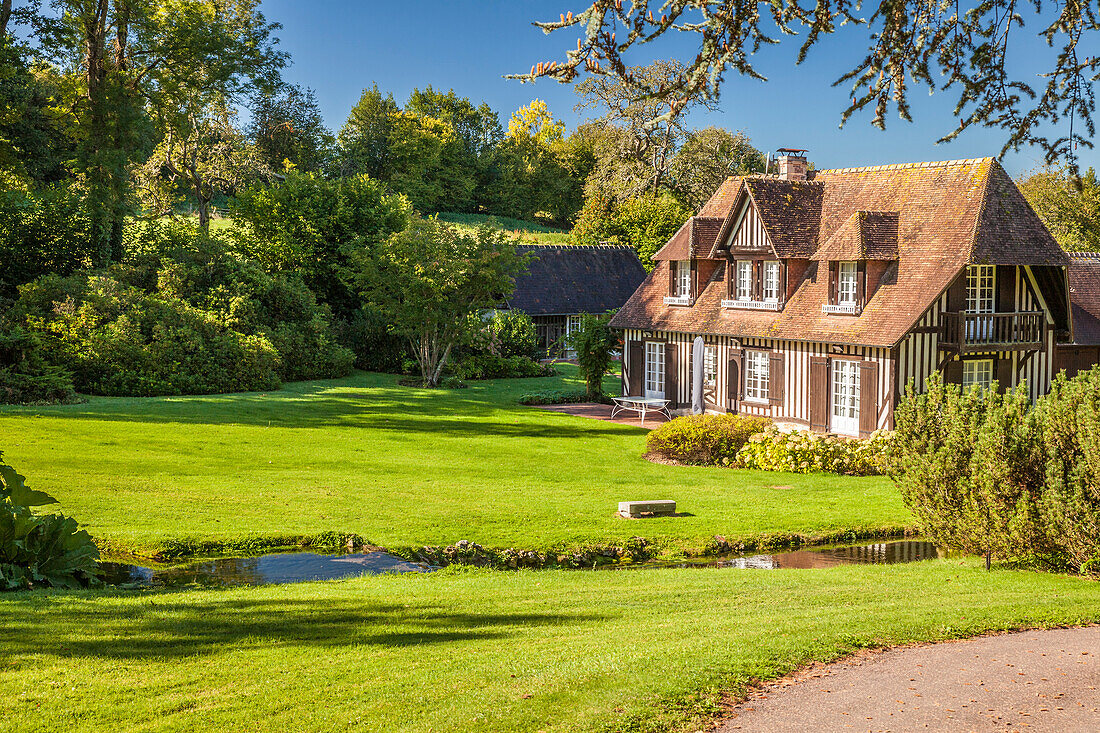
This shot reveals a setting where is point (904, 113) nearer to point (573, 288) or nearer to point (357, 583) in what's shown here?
point (357, 583)

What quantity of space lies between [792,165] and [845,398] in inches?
319

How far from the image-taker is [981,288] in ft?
82.5

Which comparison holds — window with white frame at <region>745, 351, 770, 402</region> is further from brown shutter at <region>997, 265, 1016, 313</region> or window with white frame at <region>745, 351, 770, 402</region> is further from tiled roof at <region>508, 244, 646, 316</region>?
tiled roof at <region>508, 244, 646, 316</region>

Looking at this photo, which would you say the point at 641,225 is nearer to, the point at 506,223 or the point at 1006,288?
the point at 506,223

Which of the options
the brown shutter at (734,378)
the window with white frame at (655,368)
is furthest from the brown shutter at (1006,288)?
the window with white frame at (655,368)

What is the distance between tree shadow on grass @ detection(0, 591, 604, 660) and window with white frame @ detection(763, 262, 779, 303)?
19118mm

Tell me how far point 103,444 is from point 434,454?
21.5 feet

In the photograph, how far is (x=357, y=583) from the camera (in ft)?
38.7

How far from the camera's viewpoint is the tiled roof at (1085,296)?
2828 cm

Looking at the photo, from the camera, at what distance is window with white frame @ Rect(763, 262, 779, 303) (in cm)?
2769

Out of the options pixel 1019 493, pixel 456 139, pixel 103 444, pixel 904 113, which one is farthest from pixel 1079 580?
pixel 456 139

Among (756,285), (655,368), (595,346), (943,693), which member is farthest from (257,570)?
(595,346)

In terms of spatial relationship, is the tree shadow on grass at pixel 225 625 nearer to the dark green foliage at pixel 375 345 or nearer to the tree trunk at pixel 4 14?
the tree trunk at pixel 4 14

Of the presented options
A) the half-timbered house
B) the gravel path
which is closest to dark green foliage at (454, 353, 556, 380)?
the half-timbered house
